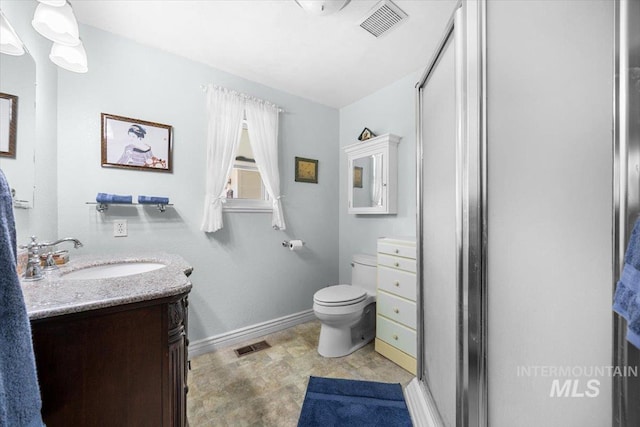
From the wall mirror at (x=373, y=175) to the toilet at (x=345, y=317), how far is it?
565 mm

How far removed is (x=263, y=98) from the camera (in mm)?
2363

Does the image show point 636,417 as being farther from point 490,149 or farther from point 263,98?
point 263,98

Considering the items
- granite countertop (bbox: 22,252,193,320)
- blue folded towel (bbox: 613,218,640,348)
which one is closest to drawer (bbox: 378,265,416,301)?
blue folded towel (bbox: 613,218,640,348)

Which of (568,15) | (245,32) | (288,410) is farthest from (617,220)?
(245,32)

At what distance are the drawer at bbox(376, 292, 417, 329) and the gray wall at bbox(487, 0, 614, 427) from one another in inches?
39.9

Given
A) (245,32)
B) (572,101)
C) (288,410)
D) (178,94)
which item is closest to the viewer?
(572,101)

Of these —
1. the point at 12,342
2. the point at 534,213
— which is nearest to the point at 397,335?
the point at 534,213

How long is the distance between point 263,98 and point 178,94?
2.36ft

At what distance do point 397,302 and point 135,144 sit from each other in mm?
2207

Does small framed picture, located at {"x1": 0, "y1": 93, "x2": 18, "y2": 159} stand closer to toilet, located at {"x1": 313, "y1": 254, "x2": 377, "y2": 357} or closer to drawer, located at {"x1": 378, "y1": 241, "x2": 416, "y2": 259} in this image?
toilet, located at {"x1": 313, "y1": 254, "x2": 377, "y2": 357}

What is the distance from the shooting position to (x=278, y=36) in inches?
69.7

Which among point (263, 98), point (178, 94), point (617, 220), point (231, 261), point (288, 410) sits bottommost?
point (288, 410)

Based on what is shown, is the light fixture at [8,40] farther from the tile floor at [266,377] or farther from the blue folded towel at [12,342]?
the tile floor at [266,377]

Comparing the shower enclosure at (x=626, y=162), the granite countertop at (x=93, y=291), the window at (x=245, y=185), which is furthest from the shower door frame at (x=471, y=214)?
the window at (x=245, y=185)
